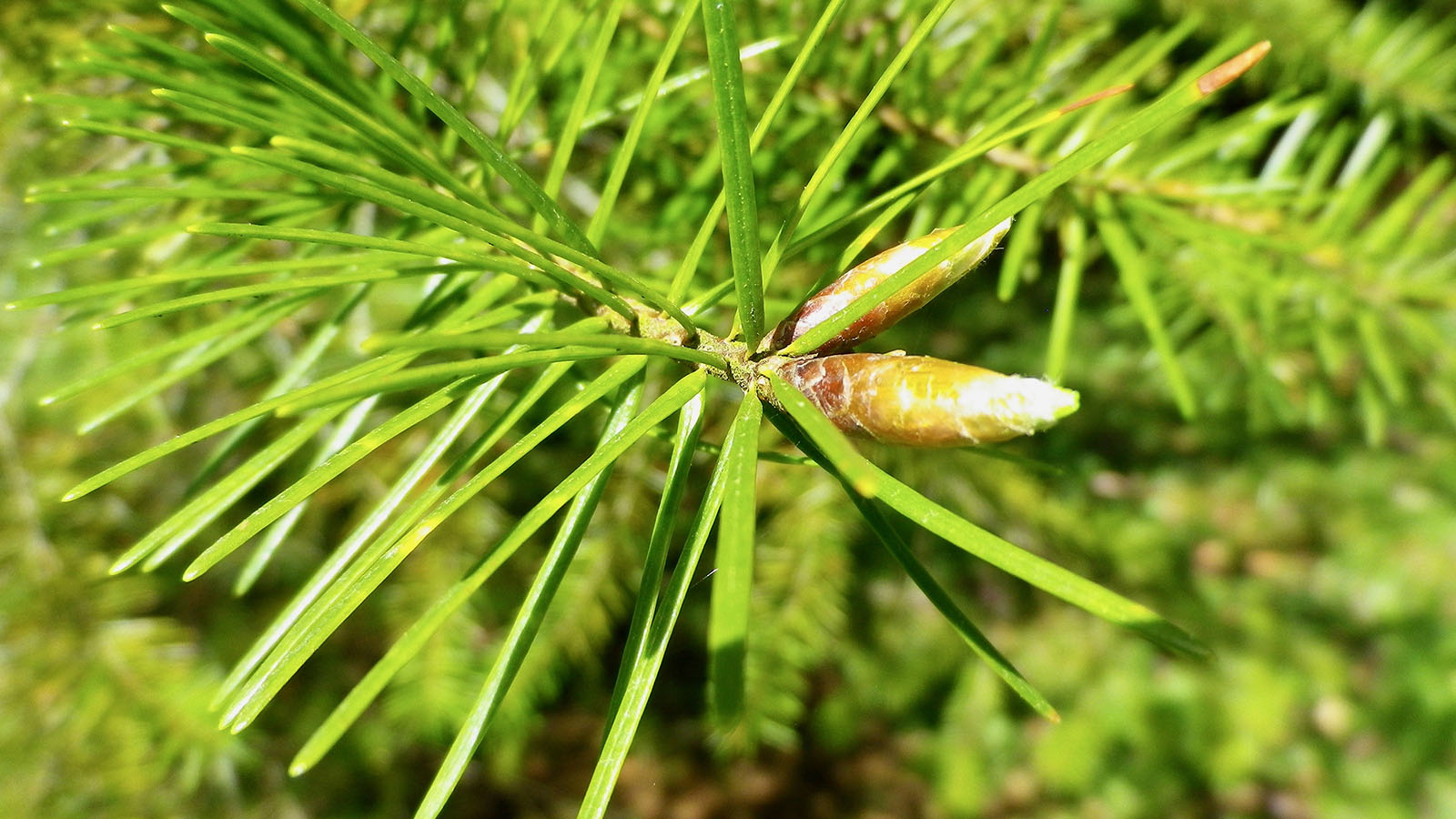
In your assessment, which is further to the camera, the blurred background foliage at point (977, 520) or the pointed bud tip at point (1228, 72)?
the blurred background foliage at point (977, 520)

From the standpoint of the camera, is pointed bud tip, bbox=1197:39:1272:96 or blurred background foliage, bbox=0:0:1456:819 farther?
blurred background foliage, bbox=0:0:1456:819

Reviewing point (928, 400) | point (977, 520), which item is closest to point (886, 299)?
point (928, 400)

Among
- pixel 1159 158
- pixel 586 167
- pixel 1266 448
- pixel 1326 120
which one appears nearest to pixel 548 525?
pixel 586 167

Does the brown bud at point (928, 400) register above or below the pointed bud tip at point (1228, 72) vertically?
below

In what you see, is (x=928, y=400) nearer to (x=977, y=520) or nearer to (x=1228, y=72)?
(x=1228, y=72)

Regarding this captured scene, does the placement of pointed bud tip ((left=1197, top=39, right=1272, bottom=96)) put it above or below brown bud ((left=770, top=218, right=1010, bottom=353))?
above
